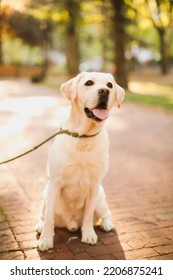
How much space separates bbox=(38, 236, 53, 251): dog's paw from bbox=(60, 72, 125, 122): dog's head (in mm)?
1291

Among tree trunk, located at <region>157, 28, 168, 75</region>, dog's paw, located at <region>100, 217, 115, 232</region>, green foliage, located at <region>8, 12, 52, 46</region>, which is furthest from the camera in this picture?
green foliage, located at <region>8, 12, 52, 46</region>

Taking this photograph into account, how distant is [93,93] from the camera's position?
371 cm

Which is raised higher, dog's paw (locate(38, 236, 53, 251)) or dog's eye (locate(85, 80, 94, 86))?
dog's eye (locate(85, 80, 94, 86))

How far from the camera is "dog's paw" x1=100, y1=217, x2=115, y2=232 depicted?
14.8ft

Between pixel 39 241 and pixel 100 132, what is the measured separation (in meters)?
1.24

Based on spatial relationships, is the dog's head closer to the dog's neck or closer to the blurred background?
the dog's neck

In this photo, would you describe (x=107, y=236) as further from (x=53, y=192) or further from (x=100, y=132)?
(x=100, y=132)

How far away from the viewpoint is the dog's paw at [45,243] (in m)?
4.00

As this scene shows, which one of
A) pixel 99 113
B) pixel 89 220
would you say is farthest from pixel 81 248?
pixel 99 113

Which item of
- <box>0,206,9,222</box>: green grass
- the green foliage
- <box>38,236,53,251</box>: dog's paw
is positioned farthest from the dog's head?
the green foliage

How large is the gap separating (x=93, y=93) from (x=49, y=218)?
4.30ft

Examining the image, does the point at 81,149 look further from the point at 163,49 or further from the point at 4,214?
the point at 163,49
